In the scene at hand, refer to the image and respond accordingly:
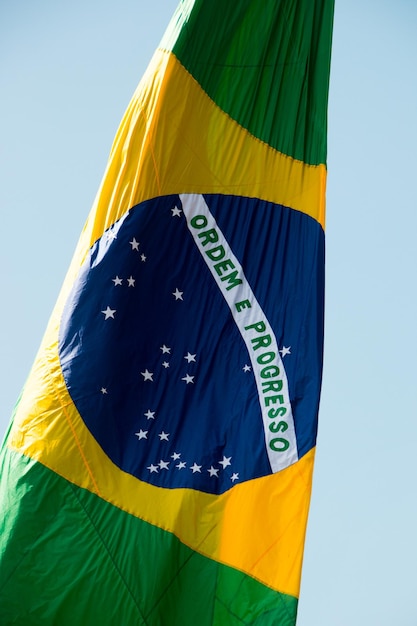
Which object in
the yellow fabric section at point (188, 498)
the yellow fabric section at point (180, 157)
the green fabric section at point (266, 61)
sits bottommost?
the yellow fabric section at point (188, 498)

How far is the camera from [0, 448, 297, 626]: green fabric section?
5.84 meters

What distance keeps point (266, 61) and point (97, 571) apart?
376 cm

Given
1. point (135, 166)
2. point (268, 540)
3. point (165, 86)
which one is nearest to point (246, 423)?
point (268, 540)

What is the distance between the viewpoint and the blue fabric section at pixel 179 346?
6.34 metres

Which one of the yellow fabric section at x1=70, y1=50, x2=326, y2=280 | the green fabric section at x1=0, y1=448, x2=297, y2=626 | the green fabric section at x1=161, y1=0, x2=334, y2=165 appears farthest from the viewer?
the green fabric section at x1=161, y1=0, x2=334, y2=165

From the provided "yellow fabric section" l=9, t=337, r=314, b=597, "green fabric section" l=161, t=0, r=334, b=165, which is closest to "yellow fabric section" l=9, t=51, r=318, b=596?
"yellow fabric section" l=9, t=337, r=314, b=597

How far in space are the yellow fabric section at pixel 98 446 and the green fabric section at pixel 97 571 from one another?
93 mm

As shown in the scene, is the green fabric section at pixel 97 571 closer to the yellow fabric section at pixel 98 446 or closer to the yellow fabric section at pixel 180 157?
the yellow fabric section at pixel 98 446

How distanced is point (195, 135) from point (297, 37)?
46.1 inches

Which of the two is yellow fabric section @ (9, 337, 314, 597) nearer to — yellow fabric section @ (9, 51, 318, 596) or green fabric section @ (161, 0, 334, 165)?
yellow fabric section @ (9, 51, 318, 596)

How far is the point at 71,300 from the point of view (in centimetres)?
648

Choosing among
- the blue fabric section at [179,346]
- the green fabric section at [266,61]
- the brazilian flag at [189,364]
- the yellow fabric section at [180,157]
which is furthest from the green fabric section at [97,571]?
the green fabric section at [266,61]

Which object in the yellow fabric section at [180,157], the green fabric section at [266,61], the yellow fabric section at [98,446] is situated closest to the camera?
the yellow fabric section at [98,446]

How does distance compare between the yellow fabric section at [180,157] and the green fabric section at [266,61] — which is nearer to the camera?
the yellow fabric section at [180,157]
